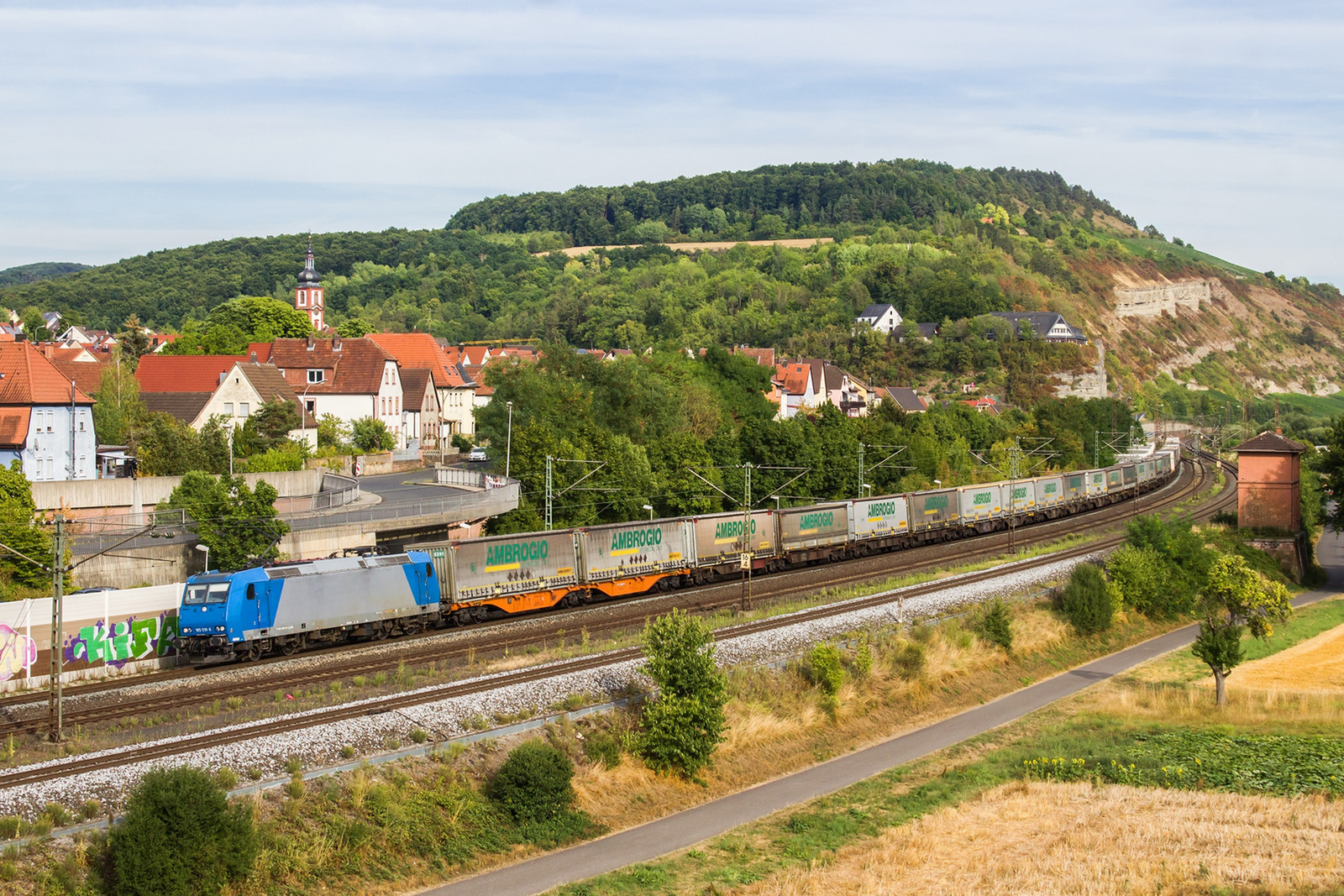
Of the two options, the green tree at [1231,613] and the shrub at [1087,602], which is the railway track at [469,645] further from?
the green tree at [1231,613]

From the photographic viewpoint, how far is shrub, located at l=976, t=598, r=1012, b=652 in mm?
40875

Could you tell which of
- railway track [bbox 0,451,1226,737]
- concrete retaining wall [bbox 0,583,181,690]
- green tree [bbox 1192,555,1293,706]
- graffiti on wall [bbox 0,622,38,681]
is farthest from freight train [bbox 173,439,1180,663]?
green tree [bbox 1192,555,1293,706]

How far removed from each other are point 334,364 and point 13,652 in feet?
197

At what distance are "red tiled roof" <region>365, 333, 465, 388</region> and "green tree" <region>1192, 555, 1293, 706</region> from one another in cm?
7905

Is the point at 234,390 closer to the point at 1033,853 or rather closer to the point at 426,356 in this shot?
the point at 426,356

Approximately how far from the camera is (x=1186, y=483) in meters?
111

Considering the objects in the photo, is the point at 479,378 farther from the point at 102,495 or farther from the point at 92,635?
the point at 92,635

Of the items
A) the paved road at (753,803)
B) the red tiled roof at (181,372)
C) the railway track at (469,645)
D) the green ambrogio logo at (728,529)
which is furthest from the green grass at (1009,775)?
the red tiled roof at (181,372)

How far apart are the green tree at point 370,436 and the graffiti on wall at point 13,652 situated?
172 feet

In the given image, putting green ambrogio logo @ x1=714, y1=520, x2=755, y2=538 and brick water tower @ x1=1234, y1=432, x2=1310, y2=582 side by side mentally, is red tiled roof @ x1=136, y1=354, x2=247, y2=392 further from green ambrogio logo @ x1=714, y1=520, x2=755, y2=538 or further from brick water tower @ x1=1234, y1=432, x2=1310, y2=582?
brick water tower @ x1=1234, y1=432, x2=1310, y2=582

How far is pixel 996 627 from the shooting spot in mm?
41000

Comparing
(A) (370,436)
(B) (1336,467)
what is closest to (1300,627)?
(B) (1336,467)

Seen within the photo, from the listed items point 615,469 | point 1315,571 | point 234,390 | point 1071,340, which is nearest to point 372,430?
point 234,390

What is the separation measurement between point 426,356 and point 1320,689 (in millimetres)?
88535
